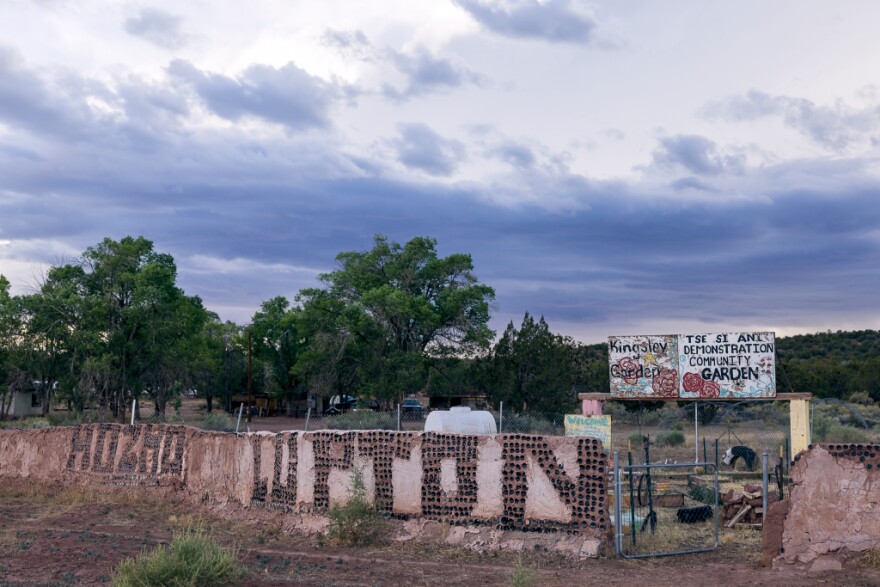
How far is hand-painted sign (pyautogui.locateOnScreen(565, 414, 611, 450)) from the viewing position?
78.2 feet

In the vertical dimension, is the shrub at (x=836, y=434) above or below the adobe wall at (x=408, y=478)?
above

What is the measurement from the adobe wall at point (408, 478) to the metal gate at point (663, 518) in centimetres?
65

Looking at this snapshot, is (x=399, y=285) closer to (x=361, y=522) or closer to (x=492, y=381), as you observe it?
(x=492, y=381)

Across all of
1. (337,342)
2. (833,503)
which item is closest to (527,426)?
(833,503)

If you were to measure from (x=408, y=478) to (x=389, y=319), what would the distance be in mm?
37279

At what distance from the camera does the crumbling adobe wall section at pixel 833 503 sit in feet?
41.3

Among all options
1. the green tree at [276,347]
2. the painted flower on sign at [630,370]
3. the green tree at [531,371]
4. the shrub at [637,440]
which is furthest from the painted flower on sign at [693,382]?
the green tree at [276,347]

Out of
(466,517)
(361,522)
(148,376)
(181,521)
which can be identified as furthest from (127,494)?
(148,376)

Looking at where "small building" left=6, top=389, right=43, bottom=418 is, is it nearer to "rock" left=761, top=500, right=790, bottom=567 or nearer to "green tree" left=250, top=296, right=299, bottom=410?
"green tree" left=250, top=296, right=299, bottom=410

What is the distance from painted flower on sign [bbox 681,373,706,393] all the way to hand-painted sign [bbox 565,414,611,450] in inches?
94.4

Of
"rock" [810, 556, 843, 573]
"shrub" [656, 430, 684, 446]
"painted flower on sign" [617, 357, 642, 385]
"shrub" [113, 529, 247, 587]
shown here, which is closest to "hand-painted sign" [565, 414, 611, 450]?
"painted flower on sign" [617, 357, 642, 385]

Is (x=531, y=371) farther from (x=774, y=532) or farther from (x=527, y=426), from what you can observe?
(x=774, y=532)

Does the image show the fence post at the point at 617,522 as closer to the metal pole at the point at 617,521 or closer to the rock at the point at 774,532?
the metal pole at the point at 617,521

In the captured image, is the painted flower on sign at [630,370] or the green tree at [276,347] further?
the green tree at [276,347]
